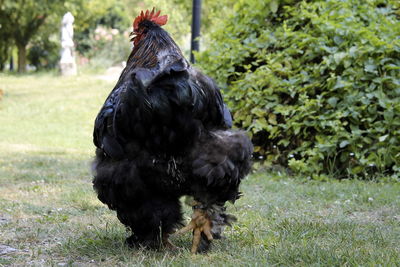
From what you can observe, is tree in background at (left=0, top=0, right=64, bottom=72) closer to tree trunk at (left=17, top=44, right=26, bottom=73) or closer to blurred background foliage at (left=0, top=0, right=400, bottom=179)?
tree trunk at (left=17, top=44, right=26, bottom=73)

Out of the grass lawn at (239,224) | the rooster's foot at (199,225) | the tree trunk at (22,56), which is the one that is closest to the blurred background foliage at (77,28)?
the tree trunk at (22,56)

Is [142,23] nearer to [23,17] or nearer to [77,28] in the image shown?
[23,17]

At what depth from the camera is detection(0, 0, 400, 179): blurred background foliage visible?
23.0 ft

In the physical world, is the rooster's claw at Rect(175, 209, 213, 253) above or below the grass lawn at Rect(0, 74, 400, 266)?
above

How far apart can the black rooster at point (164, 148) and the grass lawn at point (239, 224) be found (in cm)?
29

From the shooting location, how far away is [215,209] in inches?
153

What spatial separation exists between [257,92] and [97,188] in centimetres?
427

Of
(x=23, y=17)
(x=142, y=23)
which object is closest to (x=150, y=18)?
(x=142, y=23)

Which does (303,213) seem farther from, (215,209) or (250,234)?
(215,209)

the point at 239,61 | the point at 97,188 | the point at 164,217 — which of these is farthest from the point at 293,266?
the point at 239,61

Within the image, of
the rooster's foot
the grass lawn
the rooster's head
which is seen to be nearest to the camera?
the grass lawn

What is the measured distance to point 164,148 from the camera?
368cm

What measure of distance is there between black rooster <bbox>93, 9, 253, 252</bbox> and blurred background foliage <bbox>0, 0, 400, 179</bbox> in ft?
11.5

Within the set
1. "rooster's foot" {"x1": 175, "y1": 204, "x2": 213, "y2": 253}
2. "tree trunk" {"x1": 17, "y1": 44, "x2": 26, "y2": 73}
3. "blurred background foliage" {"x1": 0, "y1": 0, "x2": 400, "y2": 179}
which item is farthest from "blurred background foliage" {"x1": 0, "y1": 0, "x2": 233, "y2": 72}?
"rooster's foot" {"x1": 175, "y1": 204, "x2": 213, "y2": 253}
